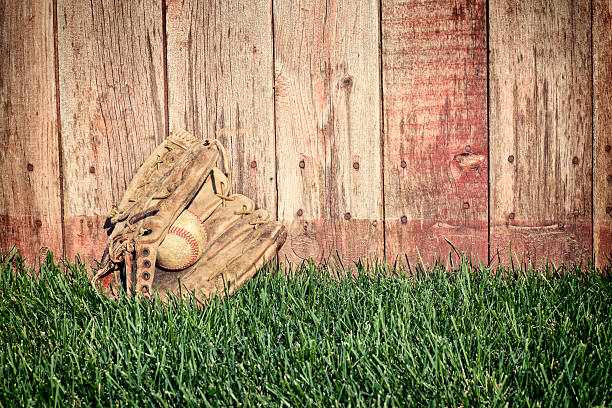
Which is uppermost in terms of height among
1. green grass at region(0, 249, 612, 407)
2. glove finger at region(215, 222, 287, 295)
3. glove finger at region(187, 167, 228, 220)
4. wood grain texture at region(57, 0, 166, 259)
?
wood grain texture at region(57, 0, 166, 259)

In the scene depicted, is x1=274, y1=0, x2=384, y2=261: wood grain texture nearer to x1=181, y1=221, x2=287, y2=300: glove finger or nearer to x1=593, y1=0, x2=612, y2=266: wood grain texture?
x1=181, y1=221, x2=287, y2=300: glove finger

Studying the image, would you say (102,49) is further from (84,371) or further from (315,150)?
(84,371)

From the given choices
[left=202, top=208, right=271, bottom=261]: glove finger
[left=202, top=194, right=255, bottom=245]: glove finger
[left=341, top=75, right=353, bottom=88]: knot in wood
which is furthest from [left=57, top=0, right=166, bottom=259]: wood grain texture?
[left=341, top=75, right=353, bottom=88]: knot in wood

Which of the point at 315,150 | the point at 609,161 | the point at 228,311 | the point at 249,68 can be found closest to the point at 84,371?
the point at 228,311

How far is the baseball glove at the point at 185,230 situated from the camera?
2.38 m

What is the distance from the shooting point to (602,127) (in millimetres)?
2580

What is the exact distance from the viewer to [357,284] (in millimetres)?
2539

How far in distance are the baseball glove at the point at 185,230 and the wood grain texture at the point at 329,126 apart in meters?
0.24

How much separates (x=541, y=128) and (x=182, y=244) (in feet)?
6.53

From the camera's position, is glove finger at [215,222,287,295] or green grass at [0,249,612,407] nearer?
green grass at [0,249,612,407]

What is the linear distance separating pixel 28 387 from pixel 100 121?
66.4 inches

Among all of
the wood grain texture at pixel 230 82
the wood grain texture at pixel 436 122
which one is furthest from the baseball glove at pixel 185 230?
the wood grain texture at pixel 436 122

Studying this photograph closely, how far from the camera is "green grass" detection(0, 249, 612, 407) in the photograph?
159 cm

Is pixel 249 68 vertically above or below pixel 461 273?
above
